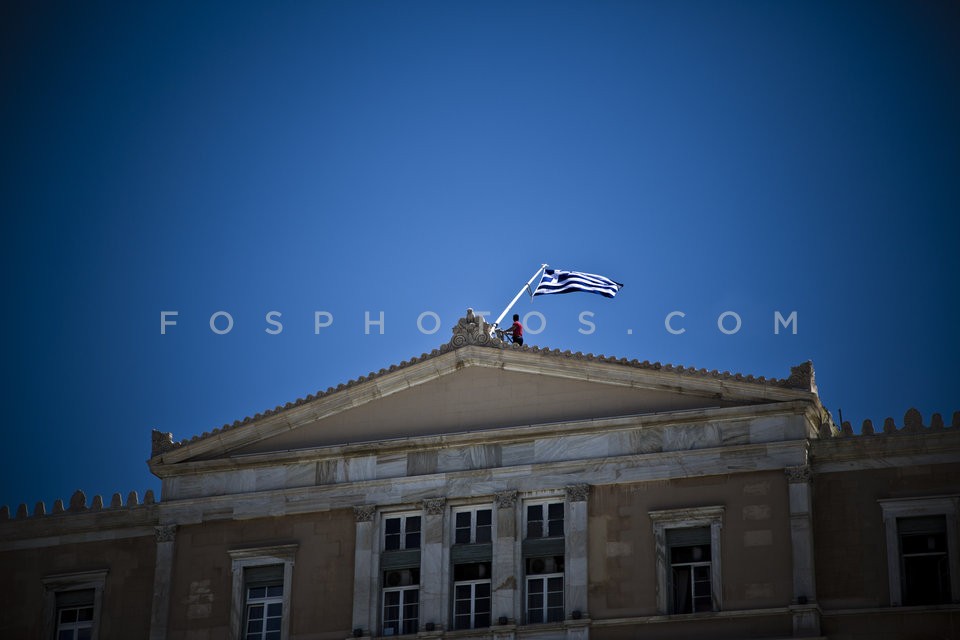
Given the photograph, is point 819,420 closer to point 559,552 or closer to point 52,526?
point 559,552

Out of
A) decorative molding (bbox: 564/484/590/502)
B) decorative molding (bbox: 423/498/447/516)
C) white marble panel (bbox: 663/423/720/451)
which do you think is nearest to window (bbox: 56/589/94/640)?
decorative molding (bbox: 423/498/447/516)

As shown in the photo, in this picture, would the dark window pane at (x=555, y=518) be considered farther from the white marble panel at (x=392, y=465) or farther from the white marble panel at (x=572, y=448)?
the white marble panel at (x=392, y=465)

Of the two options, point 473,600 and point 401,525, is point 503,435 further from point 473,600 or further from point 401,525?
point 473,600

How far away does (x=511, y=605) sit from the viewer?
49688mm

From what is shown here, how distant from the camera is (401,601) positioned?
167ft

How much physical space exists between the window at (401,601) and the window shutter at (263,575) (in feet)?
9.67

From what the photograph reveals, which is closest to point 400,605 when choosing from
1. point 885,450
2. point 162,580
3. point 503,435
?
point 503,435

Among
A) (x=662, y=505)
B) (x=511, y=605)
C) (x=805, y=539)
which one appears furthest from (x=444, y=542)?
(x=805, y=539)

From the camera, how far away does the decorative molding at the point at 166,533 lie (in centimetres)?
5347

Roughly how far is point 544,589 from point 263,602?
7530mm

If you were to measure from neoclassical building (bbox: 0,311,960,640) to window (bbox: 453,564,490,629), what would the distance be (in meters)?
0.06

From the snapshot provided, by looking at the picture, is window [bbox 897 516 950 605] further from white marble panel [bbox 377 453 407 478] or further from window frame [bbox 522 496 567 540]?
white marble panel [bbox 377 453 407 478]

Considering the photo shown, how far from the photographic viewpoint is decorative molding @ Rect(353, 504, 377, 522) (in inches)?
Answer: 2040

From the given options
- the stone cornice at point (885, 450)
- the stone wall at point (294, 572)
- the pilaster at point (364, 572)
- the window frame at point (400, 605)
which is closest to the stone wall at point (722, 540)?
the stone cornice at point (885, 450)
